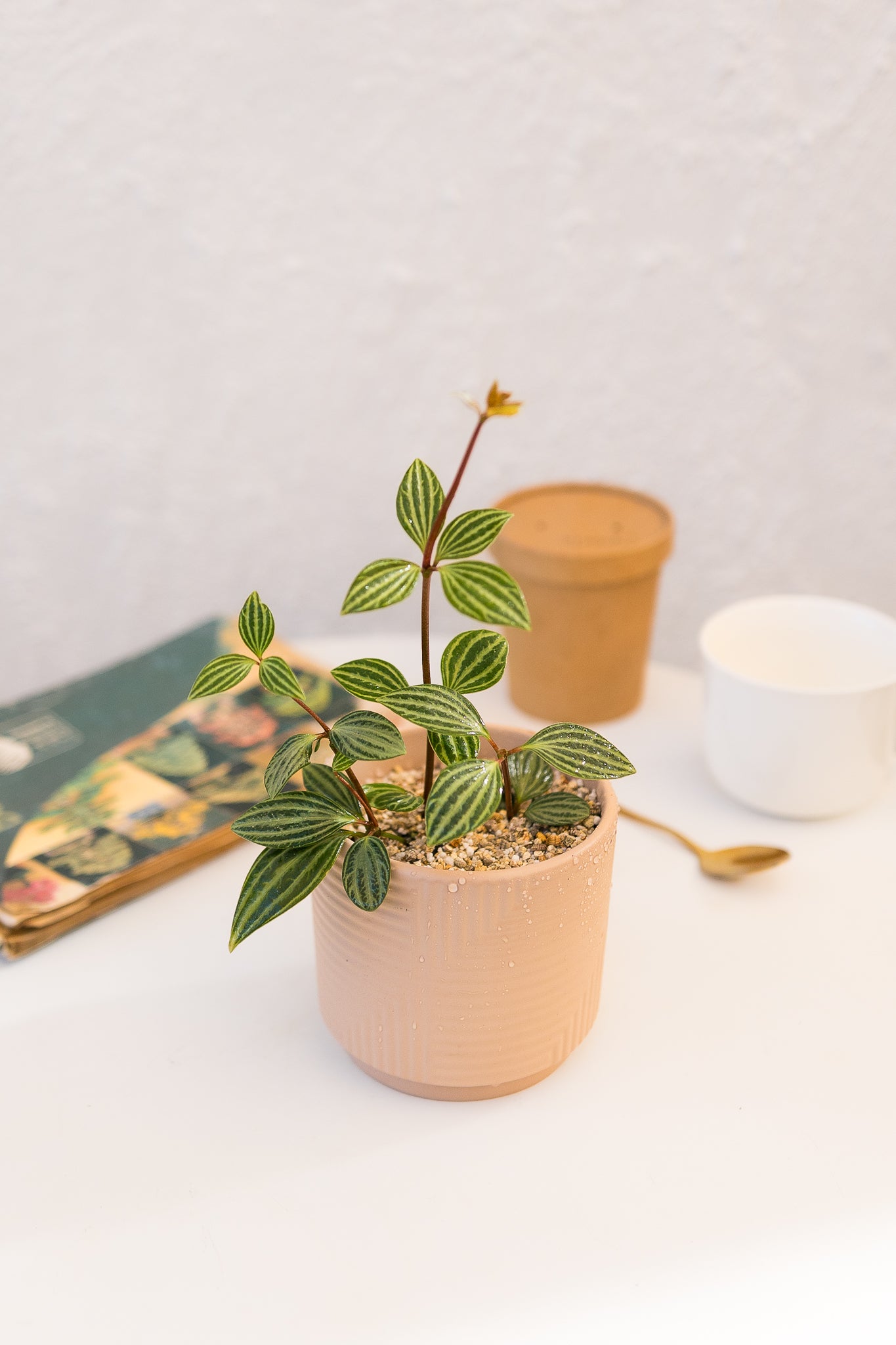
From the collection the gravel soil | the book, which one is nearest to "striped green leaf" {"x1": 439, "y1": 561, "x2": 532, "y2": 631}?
the gravel soil

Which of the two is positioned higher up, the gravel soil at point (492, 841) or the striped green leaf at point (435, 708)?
the striped green leaf at point (435, 708)

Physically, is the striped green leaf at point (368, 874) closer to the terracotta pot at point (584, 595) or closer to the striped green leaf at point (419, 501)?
the striped green leaf at point (419, 501)

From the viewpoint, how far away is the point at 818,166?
120 centimetres

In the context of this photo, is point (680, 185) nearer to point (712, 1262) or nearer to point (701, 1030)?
point (701, 1030)

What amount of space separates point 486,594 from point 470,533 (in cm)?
3

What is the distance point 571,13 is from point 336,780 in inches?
36.6

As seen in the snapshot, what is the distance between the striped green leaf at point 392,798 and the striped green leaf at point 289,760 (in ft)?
0.16

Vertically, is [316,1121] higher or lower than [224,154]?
lower

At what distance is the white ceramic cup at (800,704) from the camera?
2.52 feet

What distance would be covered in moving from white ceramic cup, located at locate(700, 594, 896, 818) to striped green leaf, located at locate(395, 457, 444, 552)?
345 mm

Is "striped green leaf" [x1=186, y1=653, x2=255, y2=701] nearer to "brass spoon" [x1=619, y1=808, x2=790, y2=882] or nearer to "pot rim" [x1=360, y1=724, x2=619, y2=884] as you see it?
"pot rim" [x1=360, y1=724, x2=619, y2=884]

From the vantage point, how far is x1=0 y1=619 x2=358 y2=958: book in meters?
0.72

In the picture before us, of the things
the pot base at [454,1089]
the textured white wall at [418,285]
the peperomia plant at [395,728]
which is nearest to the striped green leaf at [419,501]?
the peperomia plant at [395,728]

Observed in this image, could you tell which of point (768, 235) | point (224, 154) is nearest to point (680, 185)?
point (768, 235)
